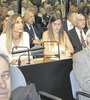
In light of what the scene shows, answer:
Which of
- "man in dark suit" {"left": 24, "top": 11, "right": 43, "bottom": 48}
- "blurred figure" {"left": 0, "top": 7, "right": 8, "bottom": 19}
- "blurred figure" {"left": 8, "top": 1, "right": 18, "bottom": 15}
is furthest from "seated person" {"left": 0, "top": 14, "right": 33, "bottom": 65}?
"blurred figure" {"left": 8, "top": 1, "right": 18, "bottom": 15}

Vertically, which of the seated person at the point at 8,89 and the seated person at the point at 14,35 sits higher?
the seated person at the point at 14,35

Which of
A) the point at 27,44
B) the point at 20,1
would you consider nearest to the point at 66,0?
the point at 20,1

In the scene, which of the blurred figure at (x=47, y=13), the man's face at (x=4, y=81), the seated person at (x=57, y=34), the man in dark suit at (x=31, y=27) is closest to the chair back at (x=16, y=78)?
the man's face at (x=4, y=81)

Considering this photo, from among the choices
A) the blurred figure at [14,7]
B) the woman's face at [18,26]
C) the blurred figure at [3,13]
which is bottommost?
the woman's face at [18,26]

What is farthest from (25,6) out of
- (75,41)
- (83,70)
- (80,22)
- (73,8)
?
(83,70)

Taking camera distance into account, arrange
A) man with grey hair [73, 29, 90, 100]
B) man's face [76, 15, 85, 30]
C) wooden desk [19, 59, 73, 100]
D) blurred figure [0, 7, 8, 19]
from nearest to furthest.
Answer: man with grey hair [73, 29, 90, 100]
wooden desk [19, 59, 73, 100]
man's face [76, 15, 85, 30]
blurred figure [0, 7, 8, 19]

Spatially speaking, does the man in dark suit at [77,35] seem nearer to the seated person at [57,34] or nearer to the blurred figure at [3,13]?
the seated person at [57,34]

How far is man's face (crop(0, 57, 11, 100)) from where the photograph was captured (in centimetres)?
119

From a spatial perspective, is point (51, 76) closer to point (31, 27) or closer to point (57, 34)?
point (57, 34)

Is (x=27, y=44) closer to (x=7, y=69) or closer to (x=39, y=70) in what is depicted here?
(x=39, y=70)

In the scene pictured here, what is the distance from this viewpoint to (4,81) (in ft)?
4.06

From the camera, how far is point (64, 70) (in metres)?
3.31

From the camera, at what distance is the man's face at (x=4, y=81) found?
3.91 ft

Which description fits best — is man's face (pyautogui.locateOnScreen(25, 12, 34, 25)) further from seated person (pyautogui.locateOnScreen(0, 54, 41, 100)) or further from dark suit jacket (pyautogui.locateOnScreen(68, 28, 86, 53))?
seated person (pyautogui.locateOnScreen(0, 54, 41, 100))
